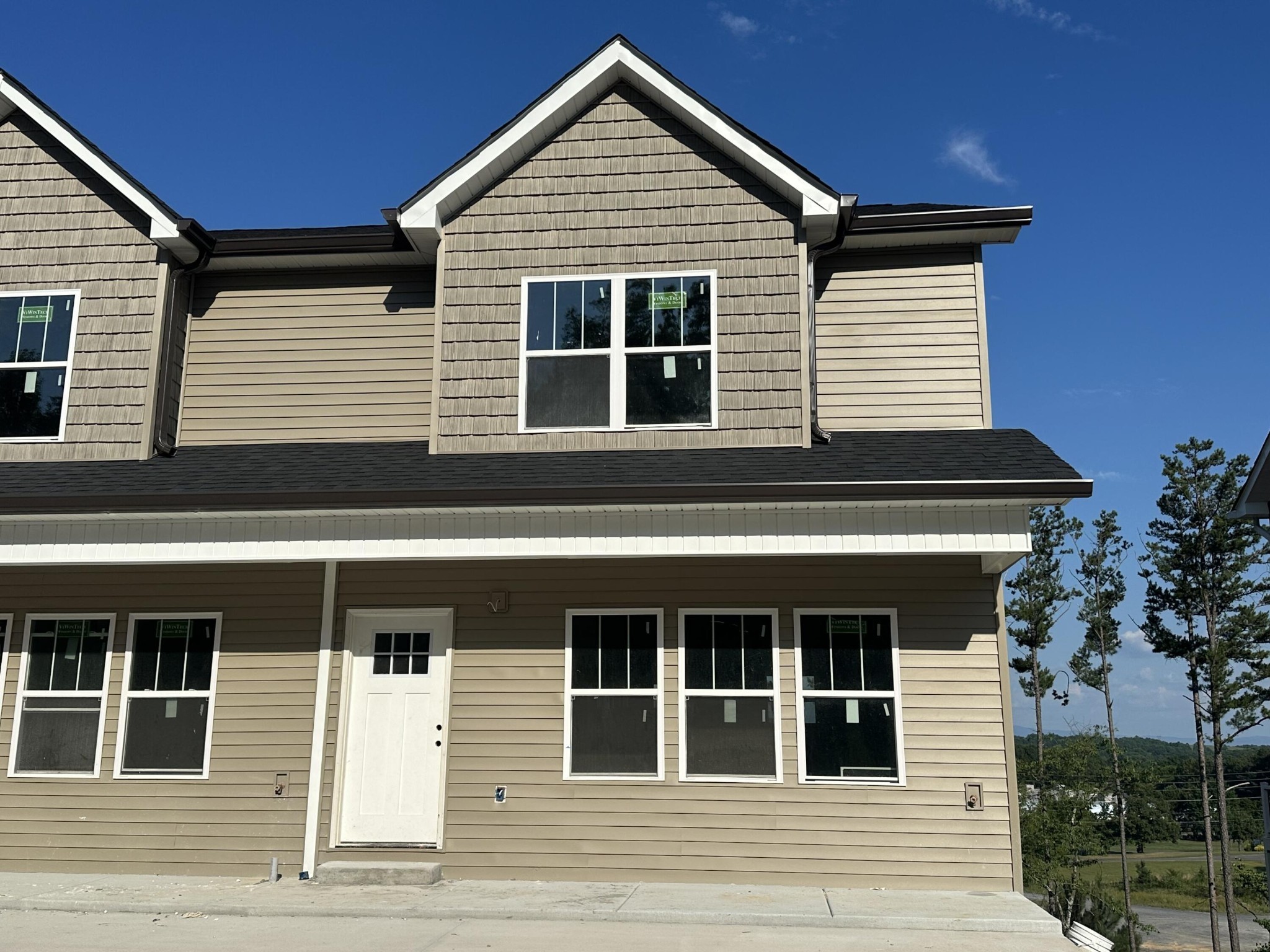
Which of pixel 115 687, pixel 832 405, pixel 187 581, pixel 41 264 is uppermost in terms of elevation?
pixel 41 264

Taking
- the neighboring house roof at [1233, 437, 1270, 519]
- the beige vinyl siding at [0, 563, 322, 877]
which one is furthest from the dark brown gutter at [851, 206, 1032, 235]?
the beige vinyl siding at [0, 563, 322, 877]

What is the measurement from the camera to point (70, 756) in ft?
31.1

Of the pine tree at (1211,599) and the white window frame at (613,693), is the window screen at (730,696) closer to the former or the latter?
the white window frame at (613,693)

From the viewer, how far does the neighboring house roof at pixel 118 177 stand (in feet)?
33.0

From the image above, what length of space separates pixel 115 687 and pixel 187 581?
1131 millimetres

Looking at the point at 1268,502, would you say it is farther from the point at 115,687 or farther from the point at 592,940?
the point at 115,687

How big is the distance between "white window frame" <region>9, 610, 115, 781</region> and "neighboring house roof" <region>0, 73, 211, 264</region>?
11.7ft

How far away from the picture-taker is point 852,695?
29.1 ft

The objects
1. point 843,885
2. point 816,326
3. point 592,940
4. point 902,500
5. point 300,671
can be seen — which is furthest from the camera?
point 816,326

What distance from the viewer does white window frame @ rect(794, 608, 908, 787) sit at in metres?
8.67

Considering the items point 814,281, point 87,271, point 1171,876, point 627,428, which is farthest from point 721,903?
point 1171,876

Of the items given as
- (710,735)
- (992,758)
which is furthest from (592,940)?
(992,758)

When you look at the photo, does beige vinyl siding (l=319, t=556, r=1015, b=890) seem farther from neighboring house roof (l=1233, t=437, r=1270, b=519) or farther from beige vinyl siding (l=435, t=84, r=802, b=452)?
neighboring house roof (l=1233, t=437, r=1270, b=519)

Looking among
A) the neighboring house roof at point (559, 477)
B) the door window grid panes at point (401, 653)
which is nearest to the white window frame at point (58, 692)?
the neighboring house roof at point (559, 477)
